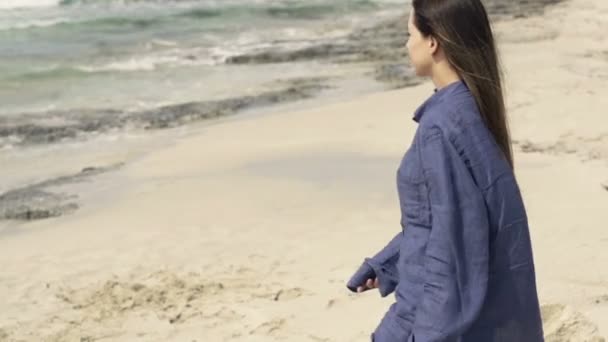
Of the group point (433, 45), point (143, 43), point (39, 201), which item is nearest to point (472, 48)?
point (433, 45)

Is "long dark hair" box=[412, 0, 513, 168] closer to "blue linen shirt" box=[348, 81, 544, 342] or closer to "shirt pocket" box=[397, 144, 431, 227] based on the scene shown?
"blue linen shirt" box=[348, 81, 544, 342]

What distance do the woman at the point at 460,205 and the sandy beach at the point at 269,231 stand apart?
2.13 m

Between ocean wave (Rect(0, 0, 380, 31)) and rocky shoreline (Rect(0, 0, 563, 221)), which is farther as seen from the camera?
ocean wave (Rect(0, 0, 380, 31))

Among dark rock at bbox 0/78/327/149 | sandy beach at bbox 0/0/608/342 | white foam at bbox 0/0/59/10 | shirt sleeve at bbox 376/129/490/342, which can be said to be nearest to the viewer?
shirt sleeve at bbox 376/129/490/342

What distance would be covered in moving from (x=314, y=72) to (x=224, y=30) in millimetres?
7649

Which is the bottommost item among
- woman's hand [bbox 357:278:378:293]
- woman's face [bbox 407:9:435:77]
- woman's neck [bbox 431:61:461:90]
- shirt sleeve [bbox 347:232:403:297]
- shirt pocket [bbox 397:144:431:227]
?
woman's hand [bbox 357:278:378:293]

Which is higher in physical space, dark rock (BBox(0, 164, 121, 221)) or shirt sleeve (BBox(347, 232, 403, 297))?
shirt sleeve (BBox(347, 232, 403, 297))

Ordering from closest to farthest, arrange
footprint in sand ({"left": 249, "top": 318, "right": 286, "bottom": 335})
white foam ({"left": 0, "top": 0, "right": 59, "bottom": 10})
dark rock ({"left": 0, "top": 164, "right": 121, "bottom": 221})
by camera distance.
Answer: footprint in sand ({"left": 249, "top": 318, "right": 286, "bottom": 335}) → dark rock ({"left": 0, "top": 164, "right": 121, "bottom": 221}) → white foam ({"left": 0, "top": 0, "right": 59, "bottom": 10})

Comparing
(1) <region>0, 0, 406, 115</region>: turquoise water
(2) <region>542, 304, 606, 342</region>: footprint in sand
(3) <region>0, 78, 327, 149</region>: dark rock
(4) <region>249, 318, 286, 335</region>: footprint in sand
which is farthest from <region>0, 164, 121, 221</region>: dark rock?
(2) <region>542, 304, 606, 342</region>: footprint in sand

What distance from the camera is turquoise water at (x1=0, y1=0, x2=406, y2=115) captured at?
13805 mm

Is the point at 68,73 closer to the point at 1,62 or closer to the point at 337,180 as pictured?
the point at 1,62

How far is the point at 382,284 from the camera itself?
2533 mm

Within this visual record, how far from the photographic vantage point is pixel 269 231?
6426mm

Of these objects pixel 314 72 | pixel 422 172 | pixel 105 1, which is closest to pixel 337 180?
pixel 422 172
